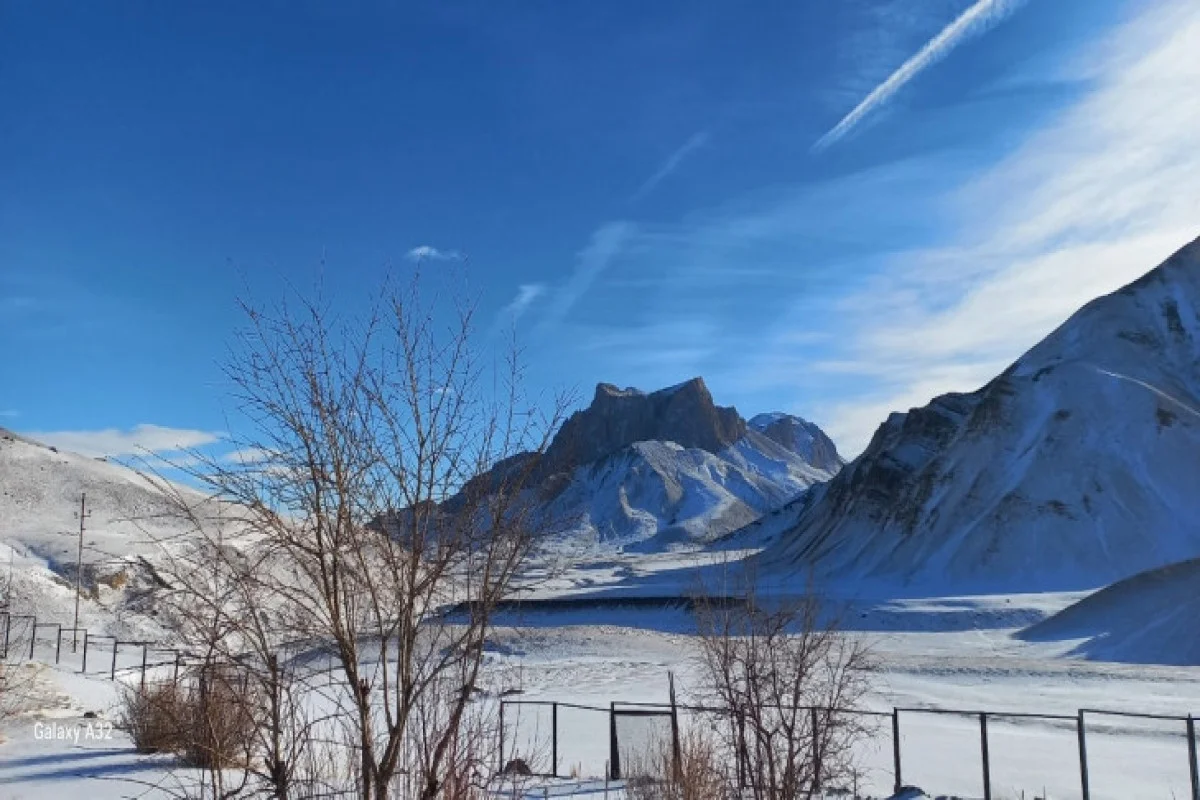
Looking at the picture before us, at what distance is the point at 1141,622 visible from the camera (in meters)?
45.8

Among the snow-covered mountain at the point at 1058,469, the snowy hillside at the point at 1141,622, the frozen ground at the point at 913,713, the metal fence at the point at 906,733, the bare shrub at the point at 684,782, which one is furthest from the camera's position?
the snow-covered mountain at the point at 1058,469

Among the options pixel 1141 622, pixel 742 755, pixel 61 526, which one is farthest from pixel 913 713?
pixel 61 526

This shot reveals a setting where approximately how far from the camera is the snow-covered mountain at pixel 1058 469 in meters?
72.7

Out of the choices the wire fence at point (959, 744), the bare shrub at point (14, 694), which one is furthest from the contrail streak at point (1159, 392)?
the bare shrub at point (14, 694)

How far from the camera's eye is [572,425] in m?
9.12

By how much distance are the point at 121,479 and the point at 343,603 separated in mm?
82836

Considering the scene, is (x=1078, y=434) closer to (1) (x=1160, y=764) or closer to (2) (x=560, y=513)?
(1) (x=1160, y=764)

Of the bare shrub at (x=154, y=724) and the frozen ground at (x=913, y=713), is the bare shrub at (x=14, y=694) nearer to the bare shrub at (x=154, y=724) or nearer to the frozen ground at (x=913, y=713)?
the frozen ground at (x=913, y=713)

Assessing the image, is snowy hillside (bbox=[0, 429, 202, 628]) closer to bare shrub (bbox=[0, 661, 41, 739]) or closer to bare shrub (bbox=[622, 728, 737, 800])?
bare shrub (bbox=[0, 661, 41, 739])

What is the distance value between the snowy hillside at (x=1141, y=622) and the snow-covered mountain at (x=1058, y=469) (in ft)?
63.1

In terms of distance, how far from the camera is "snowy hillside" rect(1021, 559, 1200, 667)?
41.6m

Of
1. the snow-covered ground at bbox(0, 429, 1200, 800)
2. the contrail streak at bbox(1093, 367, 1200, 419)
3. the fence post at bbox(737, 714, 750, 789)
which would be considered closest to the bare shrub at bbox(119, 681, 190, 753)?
the snow-covered ground at bbox(0, 429, 1200, 800)

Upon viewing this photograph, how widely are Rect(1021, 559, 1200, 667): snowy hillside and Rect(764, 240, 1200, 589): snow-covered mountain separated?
19.2 metres

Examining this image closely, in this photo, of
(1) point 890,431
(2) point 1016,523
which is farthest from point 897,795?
(1) point 890,431
